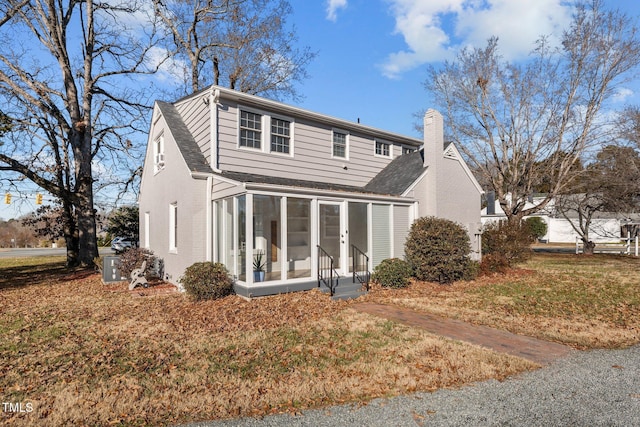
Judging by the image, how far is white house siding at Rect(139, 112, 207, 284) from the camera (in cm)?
1017

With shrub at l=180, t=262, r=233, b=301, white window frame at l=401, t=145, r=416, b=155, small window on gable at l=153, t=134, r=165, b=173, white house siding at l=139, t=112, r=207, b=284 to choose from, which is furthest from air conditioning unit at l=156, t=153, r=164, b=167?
white window frame at l=401, t=145, r=416, b=155

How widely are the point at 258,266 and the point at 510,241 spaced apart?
9954 mm

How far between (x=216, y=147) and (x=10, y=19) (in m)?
13.4

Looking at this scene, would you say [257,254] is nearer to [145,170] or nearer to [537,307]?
[537,307]

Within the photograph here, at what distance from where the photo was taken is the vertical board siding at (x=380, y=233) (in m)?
11.5

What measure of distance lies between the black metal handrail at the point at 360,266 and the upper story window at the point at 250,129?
4563 millimetres

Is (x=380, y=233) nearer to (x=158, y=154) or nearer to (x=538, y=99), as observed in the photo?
(x=158, y=154)

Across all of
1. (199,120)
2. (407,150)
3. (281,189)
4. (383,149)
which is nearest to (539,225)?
(407,150)

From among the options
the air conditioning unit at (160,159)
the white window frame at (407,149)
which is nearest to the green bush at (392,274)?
the white window frame at (407,149)

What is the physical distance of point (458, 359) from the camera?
16.4 ft

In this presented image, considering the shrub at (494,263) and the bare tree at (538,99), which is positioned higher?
the bare tree at (538,99)

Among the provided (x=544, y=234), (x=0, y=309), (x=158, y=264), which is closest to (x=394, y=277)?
(x=158, y=264)

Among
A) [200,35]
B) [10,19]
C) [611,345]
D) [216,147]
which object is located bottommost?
[611,345]

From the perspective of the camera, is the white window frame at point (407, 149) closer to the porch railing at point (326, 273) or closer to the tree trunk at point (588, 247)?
the porch railing at point (326, 273)
